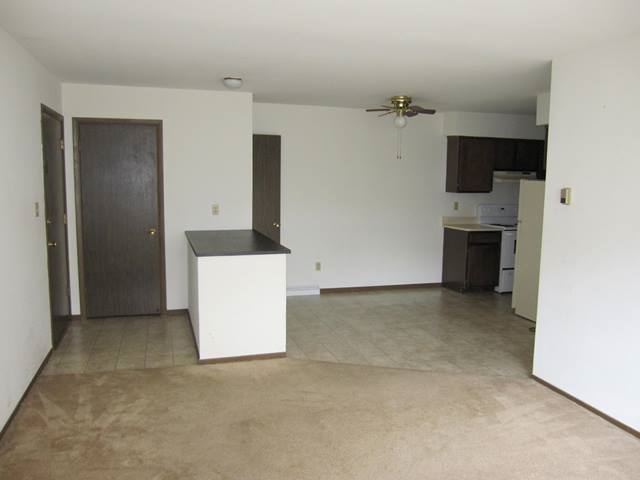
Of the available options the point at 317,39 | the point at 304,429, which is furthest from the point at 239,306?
the point at 317,39

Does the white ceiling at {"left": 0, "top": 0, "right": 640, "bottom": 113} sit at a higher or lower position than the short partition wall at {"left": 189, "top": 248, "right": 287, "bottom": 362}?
higher

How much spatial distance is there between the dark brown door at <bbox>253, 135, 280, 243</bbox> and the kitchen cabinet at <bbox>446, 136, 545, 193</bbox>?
2201mm

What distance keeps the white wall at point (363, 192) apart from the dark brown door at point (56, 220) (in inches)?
82.7

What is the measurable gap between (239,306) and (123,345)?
1.13 metres

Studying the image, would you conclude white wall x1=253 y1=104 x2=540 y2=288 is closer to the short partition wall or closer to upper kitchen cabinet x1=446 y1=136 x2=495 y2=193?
upper kitchen cabinet x1=446 y1=136 x2=495 y2=193

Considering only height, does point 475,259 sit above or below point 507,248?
below

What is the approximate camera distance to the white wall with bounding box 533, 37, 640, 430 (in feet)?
9.60

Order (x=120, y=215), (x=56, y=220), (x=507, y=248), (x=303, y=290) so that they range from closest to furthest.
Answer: (x=56, y=220) < (x=120, y=215) < (x=303, y=290) < (x=507, y=248)

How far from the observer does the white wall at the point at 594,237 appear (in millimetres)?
2926

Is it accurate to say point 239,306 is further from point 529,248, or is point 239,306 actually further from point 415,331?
point 529,248

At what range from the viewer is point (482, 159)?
6.51 meters

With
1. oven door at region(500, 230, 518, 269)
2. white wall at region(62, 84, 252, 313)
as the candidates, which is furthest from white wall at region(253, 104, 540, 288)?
white wall at region(62, 84, 252, 313)

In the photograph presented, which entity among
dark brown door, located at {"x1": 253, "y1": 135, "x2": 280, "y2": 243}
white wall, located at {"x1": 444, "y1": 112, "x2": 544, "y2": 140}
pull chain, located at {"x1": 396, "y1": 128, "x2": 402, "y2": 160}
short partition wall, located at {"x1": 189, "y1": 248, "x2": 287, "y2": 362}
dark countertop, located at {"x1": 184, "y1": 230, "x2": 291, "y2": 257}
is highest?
white wall, located at {"x1": 444, "y1": 112, "x2": 544, "y2": 140}

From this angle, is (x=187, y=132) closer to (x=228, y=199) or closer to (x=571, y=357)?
(x=228, y=199)
